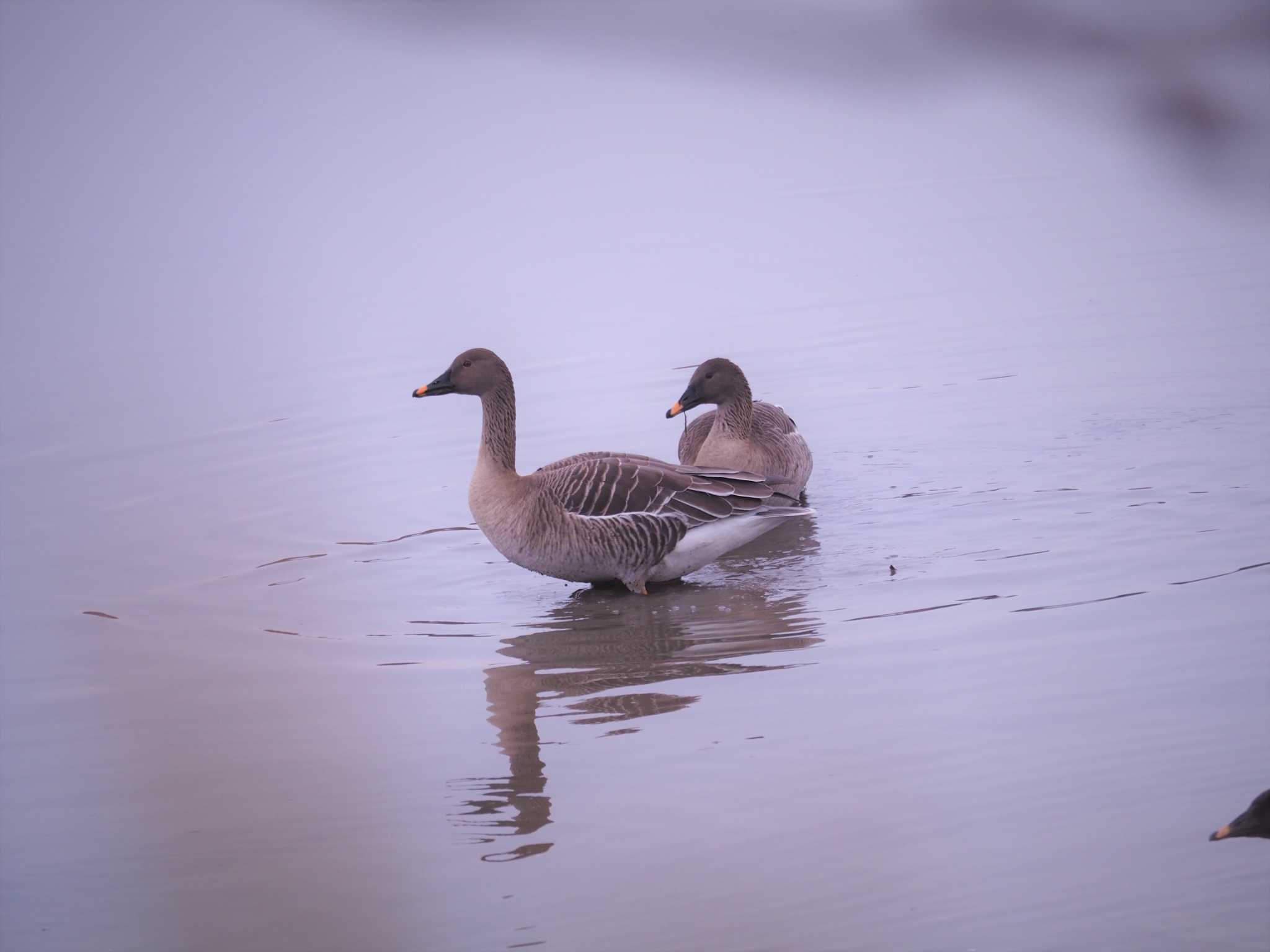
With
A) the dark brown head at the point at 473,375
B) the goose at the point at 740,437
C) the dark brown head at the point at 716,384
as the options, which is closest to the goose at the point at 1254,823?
the dark brown head at the point at 473,375

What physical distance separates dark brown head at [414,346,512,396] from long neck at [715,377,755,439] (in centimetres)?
203

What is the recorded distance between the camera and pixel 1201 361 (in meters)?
11.8

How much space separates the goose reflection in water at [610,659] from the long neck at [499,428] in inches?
36.7

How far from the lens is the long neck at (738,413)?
1024 centimetres

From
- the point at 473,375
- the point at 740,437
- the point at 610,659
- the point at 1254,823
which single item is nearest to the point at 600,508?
the point at 473,375

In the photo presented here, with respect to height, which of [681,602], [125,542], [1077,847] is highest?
[125,542]

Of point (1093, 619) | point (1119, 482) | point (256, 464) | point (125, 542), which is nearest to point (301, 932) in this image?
point (1093, 619)

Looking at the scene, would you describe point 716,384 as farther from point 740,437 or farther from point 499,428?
point 499,428

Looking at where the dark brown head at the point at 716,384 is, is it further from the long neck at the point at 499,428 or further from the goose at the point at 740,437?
the long neck at the point at 499,428

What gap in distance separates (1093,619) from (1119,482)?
9.21 feet

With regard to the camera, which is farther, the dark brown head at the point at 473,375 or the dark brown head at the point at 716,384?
the dark brown head at the point at 716,384

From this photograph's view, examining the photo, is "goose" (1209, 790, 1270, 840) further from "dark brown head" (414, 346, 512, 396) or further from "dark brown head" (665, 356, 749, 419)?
"dark brown head" (665, 356, 749, 419)

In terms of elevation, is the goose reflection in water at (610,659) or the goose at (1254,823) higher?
the goose reflection in water at (610,659)

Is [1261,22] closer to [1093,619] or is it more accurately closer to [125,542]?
[1093,619]
